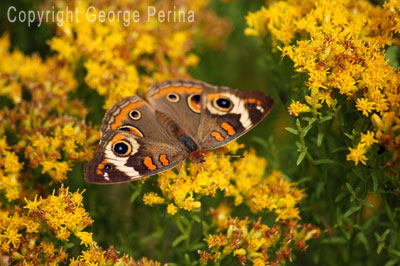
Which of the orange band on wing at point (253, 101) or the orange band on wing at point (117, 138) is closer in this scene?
the orange band on wing at point (117, 138)

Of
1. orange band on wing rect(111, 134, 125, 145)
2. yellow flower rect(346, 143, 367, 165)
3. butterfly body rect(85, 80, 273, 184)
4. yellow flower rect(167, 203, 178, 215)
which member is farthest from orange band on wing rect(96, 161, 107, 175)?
yellow flower rect(346, 143, 367, 165)

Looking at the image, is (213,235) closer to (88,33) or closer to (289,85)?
(289,85)

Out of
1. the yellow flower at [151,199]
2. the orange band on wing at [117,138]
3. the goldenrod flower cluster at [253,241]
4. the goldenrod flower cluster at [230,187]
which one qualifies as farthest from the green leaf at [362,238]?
the orange band on wing at [117,138]

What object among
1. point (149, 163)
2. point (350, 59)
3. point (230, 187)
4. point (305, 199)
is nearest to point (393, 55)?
point (350, 59)

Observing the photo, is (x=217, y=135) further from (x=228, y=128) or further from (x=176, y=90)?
(x=176, y=90)

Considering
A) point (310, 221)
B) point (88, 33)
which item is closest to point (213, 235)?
point (310, 221)
